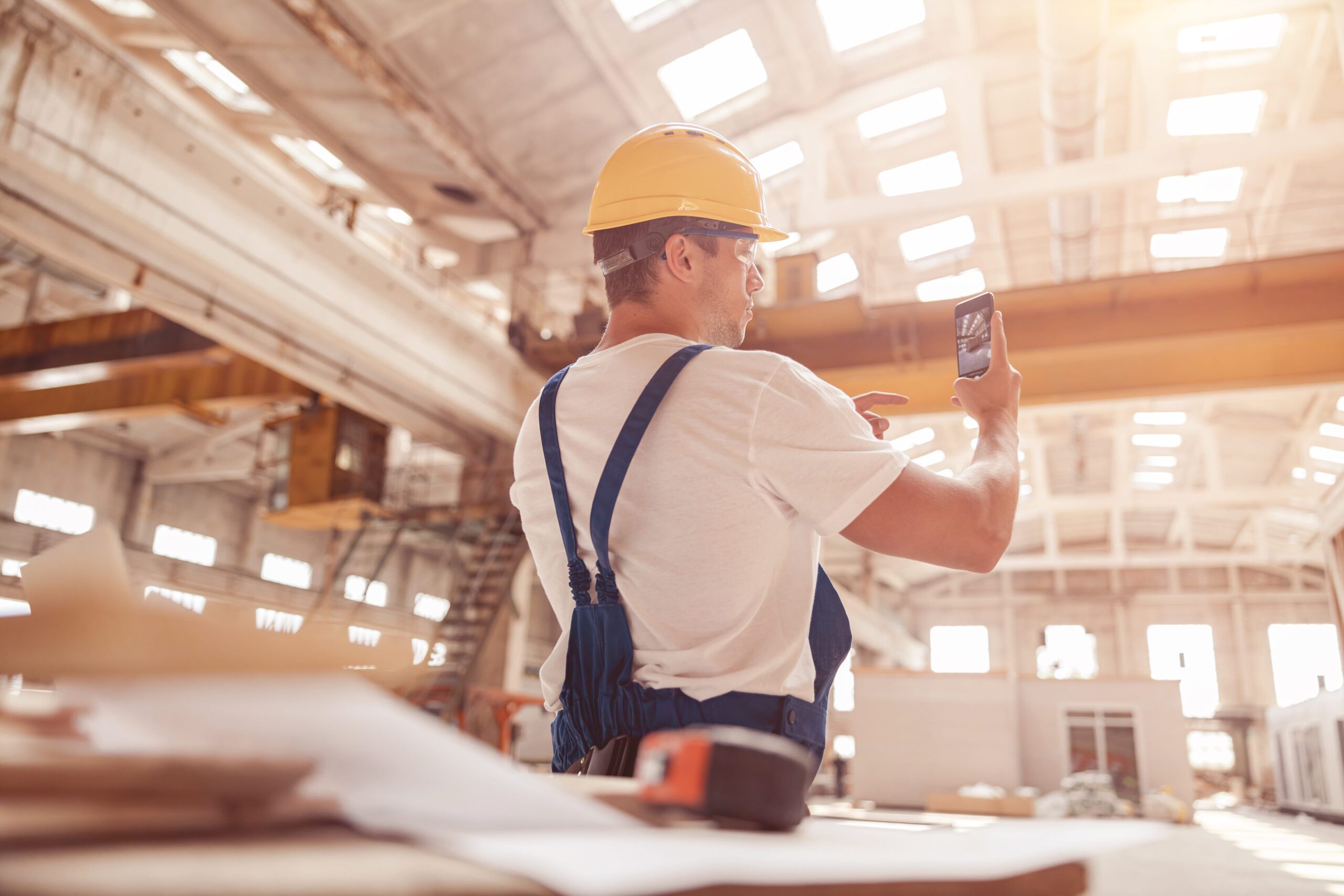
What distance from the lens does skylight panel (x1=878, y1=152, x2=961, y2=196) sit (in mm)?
15711

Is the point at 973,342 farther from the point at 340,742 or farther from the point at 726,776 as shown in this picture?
the point at 340,742

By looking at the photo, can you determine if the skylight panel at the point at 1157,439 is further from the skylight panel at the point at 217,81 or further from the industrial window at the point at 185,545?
the industrial window at the point at 185,545

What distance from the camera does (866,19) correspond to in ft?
41.1

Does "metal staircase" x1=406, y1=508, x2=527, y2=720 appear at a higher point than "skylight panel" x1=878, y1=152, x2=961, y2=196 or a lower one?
lower

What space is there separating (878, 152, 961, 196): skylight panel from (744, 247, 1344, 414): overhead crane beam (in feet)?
19.3

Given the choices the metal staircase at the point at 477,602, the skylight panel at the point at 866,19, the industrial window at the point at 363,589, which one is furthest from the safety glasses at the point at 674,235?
the industrial window at the point at 363,589

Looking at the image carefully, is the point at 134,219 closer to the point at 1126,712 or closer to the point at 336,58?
the point at 336,58

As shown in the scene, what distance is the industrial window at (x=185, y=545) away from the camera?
67.1 feet

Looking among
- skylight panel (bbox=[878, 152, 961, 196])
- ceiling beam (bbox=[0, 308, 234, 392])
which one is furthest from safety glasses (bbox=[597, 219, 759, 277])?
skylight panel (bbox=[878, 152, 961, 196])

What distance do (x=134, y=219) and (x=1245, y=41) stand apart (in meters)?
14.7

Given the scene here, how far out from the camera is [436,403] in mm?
12609

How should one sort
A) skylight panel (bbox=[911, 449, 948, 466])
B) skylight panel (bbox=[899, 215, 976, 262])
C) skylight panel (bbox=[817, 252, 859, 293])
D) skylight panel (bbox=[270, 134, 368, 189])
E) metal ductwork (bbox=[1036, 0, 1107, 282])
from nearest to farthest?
metal ductwork (bbox=[1036, 0, 1107, 282]) → skylight panel (bbox=[270, 134, 368, 189]) → skylight panel (bbox=[899, 215, 976, 262]) → skylight panel (bbox=[817, 252, 859, 293]) → skylight panel (bbox=[911, 449, 948, 466])

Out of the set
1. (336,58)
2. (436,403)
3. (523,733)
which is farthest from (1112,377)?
(523,733)

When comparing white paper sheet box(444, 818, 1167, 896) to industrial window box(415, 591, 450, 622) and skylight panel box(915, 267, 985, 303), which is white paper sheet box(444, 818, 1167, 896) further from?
industrial window box(415, 591, 450, 622)
